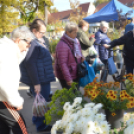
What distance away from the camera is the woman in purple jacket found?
2996 millimetres

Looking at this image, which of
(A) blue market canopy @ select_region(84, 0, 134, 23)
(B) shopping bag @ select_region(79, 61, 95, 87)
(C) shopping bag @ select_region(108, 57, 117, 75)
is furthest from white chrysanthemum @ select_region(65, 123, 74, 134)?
(A) blue market canopy @ select_region(84, 0, 134, 23)

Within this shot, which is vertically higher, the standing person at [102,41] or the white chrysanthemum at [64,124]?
the standing person at [102,41]

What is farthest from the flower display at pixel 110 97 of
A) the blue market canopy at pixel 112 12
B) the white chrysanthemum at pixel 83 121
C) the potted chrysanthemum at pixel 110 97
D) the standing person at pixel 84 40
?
the blue market canopy at pixel 112 12

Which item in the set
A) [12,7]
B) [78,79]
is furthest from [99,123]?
[12,7]

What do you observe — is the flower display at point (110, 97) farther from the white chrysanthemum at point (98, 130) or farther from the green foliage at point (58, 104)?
the white chrysanthemum at point (98, 130)

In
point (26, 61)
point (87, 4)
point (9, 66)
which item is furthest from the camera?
point (87, 4)

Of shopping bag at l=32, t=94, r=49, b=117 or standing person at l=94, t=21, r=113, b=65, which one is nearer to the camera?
shopping bag at l=32, t=94, r=49, b=117

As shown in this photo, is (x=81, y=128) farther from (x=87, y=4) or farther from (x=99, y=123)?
(x=87, y=4)

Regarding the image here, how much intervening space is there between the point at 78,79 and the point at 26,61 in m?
0.97

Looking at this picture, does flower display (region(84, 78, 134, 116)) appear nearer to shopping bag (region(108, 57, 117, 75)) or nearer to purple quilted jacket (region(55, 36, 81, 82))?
purple quilted jacket (region(55, 36, 81, 82))

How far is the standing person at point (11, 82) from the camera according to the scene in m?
1.71

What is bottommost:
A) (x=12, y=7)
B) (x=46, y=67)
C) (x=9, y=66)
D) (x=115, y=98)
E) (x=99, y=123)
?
(x=115, y=98)

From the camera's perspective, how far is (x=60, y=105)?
2316 mm

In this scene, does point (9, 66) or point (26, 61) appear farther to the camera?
point (26, 61)
